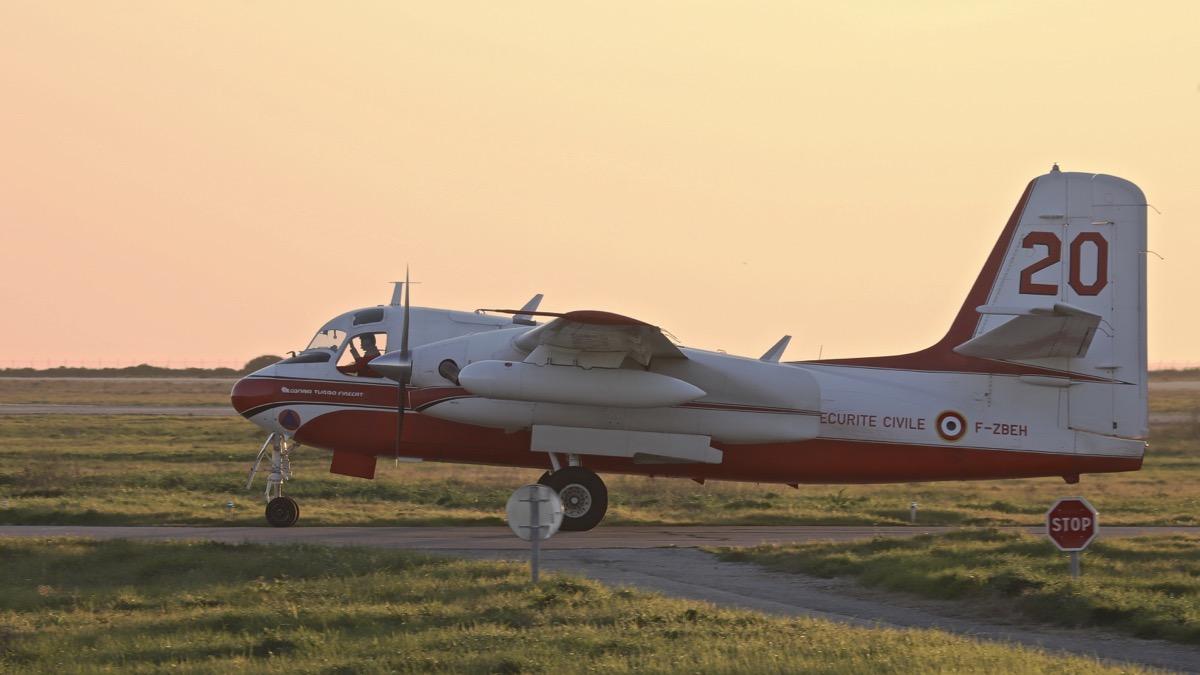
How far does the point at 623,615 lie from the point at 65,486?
22.9 metres

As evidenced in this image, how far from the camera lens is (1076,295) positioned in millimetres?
26625

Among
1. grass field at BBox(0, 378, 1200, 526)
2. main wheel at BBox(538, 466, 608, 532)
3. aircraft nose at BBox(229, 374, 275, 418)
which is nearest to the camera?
main wheel at BBox(538, 466, 608, 532)

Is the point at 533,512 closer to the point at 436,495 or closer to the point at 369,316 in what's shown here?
the point at 369,316

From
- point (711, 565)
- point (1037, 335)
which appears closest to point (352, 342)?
point (711, 565)

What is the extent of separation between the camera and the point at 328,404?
2773 centimetres

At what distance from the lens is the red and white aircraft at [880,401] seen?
26.3 metres

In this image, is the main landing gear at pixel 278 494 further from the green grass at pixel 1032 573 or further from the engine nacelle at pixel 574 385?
the green grass at pixel 1032 573

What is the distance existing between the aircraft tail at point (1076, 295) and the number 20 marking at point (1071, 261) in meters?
0.02

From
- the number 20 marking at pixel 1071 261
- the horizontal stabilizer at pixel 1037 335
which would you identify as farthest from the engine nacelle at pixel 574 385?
the number 20 marking at pixel 1071 261

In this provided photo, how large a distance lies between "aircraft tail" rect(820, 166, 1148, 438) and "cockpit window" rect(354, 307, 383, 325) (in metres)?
10.3

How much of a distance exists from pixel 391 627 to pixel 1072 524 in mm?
8651

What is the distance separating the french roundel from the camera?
26594mm

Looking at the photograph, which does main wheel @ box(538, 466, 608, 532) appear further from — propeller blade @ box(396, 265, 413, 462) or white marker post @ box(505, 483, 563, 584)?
white marker post @ box(505, 483, 563, 584)

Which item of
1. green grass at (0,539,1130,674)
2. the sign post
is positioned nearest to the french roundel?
the sign post
